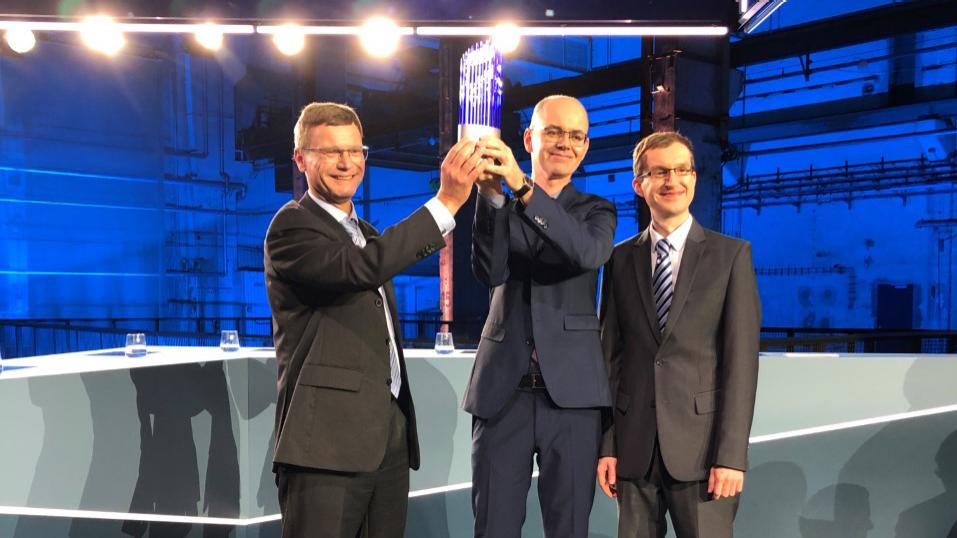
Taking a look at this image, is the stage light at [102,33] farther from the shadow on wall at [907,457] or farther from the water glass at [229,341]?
the shadow on wall at [907,457]

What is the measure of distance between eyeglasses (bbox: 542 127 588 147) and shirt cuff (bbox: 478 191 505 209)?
200 millimetres

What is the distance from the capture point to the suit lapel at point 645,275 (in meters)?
1.77

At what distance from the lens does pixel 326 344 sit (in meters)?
1.61

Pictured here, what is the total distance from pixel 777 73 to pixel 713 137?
6.17 meters

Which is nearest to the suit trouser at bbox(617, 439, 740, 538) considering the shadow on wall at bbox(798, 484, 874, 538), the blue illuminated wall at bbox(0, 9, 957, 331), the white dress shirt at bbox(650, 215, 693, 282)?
the white dress shirt at bbox(650, 215, 693, 282)

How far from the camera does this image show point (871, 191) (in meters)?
12.9

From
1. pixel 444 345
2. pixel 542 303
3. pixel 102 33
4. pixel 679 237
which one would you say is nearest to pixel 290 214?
pixel 542 303

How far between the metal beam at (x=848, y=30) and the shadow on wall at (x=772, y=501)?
7.75m

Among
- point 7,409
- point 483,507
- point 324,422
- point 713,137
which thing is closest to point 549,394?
point 483,507

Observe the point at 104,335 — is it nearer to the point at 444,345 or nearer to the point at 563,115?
the point at 444,345

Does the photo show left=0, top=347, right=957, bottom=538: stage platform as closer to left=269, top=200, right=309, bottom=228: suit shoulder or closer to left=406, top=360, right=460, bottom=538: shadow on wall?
left=406, top=360, right=460, bottom=538: shadow on wall

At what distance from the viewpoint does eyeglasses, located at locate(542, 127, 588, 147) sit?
1.73m

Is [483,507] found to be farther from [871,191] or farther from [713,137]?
[871,191]

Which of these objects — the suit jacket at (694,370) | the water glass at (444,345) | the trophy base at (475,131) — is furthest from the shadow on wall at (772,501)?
the trophy base at (475,131)
